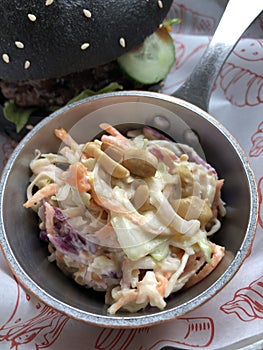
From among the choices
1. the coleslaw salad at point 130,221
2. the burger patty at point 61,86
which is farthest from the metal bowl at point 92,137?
the burger patty at point 61,86

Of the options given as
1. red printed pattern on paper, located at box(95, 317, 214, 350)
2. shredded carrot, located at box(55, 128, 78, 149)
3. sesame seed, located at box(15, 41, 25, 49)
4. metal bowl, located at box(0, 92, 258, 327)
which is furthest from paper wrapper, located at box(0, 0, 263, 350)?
sesame seed, located at box(15, 41, 25, 49)

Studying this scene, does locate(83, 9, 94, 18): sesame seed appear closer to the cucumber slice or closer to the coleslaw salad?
the cucumber slice

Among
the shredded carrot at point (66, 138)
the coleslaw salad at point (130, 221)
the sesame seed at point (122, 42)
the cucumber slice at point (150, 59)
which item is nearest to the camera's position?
the coleslaw salad at point (130, 221)

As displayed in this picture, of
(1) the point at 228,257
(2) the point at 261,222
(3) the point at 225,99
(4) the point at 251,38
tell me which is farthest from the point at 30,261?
(4) the point at 251,38

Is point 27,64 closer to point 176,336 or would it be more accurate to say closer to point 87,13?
point 87,13

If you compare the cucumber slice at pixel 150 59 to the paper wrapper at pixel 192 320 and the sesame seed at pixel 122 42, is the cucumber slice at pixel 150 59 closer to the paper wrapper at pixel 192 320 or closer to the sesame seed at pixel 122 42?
the sesame seed at pixel 122 42

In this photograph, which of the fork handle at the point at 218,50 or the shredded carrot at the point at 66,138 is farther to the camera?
the fork handle at the point at 218,50

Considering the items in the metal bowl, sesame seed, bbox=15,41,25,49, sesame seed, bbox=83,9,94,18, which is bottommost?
the metal bowl

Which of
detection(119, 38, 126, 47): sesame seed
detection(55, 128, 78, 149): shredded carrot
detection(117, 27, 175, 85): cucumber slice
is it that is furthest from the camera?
detection(117, 27, 175, 85): cucumber slice

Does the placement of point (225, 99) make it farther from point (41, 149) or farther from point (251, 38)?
point (41, 149)
